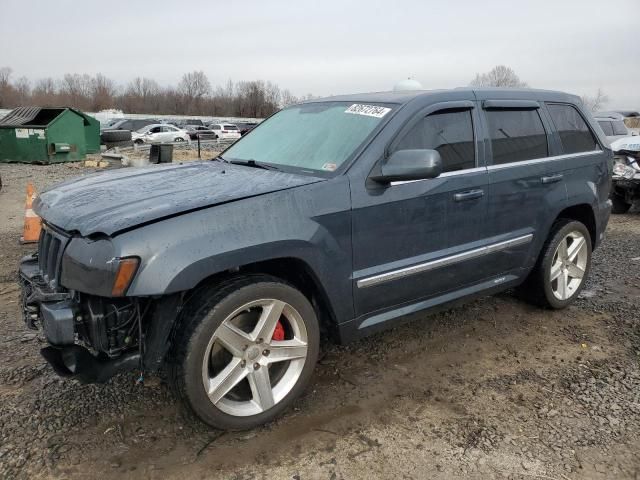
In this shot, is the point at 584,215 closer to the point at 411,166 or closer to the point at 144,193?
the point at 411,166

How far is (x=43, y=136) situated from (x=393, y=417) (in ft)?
56.5

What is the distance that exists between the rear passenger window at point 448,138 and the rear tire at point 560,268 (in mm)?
1255

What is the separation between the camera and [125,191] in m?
2.86

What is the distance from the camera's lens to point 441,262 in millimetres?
3338

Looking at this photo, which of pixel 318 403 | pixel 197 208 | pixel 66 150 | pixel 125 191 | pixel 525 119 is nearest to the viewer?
pixel 197 208

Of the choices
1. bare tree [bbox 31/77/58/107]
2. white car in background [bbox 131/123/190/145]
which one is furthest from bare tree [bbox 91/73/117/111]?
white car in background [bbox 131/123/190/145]

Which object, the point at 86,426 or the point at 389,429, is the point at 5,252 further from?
the point at 389,429

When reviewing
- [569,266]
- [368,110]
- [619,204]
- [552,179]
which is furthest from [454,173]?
[619,204]

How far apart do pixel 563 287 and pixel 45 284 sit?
12.9ft

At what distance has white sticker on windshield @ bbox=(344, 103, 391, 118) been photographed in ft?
10.7

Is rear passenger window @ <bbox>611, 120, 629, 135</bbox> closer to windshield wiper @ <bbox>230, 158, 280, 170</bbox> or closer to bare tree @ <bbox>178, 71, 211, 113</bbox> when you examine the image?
windshield wiper @ <bbox>230, 158, 280, 170</bbox>

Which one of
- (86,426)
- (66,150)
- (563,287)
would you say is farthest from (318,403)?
(66,150)

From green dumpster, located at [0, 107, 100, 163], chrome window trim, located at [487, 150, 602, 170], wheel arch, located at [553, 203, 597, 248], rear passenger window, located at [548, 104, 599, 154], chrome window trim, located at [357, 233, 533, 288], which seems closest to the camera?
chrome window trim, located at [357, 233, 533, 288]

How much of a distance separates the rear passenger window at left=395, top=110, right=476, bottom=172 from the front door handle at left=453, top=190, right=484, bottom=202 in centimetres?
17
